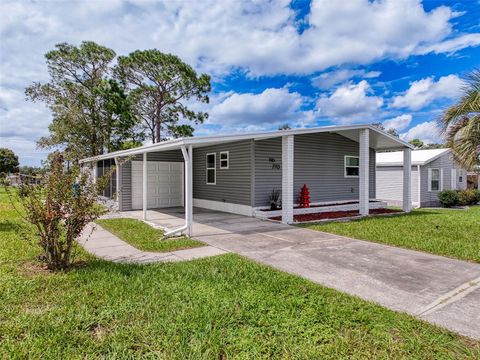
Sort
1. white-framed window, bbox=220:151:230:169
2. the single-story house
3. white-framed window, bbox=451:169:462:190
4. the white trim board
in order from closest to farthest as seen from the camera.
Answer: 1. the single-story house
2. the white trim board
3. white-framed window, bbox=220:151:230:169
4. white-framed window, bbox=451:169:462:190

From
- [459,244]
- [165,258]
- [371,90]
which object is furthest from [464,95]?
[371,90]

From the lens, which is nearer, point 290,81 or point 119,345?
point 119,345

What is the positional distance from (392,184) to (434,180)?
101 inches

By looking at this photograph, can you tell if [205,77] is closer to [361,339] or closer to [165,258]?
[165,258]

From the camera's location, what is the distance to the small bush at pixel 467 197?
17.9 metres

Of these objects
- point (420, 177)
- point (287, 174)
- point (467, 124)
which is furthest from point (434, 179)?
point (287, 174)

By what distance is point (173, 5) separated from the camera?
9.15m

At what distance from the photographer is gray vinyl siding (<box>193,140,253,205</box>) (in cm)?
1120

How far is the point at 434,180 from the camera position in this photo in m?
18.1

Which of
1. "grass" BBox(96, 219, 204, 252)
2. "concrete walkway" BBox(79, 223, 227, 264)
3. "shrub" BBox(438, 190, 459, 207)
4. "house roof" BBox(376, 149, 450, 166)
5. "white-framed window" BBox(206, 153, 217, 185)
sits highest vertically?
"house roof" BBox(376, 149, 450, 166)

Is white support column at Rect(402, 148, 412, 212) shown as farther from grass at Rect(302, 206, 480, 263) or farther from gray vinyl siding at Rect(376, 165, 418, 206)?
gray vinyl siding at Rect(376, 165, 418, 206)

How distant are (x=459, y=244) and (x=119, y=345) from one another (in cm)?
727

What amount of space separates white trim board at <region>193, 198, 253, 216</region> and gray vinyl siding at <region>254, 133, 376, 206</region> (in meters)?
0.47

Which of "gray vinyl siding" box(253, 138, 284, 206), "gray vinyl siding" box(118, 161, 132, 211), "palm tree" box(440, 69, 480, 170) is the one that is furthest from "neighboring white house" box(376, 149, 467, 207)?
"gray vinyl siding" box(118, 161, 132, 211)
